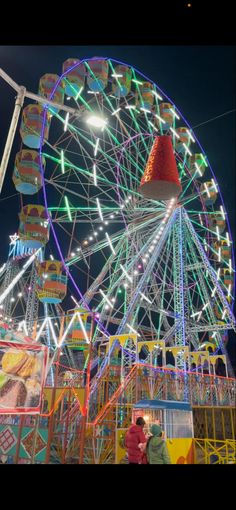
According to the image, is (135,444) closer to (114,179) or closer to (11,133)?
(11,133)

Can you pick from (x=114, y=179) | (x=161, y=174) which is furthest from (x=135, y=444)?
(x=114, y=179)

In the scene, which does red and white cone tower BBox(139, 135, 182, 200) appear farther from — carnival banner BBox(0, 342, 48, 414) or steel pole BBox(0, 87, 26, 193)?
carnival banner BBox(0, 342, 48, 414)

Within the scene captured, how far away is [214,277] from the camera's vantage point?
15.1 metres

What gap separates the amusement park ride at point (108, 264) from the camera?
607cm

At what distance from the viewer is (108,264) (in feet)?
49.2

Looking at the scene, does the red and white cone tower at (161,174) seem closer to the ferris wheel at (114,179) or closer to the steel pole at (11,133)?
the steel pole at (11,133)

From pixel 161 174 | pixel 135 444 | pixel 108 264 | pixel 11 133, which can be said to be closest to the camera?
pixel 135 444

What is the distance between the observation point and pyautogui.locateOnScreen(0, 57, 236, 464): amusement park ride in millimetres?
6070

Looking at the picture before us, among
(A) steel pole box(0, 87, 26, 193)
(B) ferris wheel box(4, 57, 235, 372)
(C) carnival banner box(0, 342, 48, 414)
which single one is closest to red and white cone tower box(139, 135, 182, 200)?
(A) steel pole box(0, 87, 26, 193)

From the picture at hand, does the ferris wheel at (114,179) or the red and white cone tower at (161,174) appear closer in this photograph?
the red and white cone tower at (161,174)

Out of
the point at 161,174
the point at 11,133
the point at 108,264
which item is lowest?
the point at 161,174

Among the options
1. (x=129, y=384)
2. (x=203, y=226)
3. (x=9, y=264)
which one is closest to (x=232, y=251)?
(x=203, y=226)

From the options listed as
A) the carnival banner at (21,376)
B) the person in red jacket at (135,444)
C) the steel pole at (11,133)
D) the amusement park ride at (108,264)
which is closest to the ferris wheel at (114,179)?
the amusement park ride at (108,264)
